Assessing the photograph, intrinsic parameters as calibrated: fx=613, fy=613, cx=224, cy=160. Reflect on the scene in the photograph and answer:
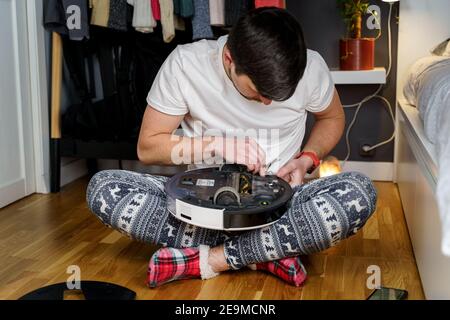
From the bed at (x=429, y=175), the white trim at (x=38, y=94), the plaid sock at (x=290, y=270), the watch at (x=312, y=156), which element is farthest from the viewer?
the white trim at (x=38, y=94)

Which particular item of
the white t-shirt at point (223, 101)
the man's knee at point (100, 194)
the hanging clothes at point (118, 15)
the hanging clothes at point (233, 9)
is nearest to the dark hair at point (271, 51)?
the white t-shirt at point (223, 101)

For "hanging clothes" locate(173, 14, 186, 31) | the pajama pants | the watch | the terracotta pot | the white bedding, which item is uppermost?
"hanging clothes" locate(173, 14, 186, 31)

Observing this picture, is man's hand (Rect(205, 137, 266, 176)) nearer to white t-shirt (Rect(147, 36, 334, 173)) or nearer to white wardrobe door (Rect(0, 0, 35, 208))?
white t-shirt (Rect(147, 36, 334, 173))

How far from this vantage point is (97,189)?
4.43 feet

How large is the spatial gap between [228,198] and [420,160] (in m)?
0.56

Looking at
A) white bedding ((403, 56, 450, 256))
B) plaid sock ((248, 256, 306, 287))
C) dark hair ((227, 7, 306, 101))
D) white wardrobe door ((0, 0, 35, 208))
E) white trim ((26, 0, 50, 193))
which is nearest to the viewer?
white bedding ((403, 56, 450, 256))

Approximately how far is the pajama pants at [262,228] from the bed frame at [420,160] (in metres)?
0.15

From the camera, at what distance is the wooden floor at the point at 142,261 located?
1.31 metres

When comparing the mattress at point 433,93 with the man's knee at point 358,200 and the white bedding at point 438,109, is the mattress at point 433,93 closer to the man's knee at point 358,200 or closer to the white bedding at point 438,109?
the white bedding at point 438,109

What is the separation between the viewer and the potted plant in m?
2.19

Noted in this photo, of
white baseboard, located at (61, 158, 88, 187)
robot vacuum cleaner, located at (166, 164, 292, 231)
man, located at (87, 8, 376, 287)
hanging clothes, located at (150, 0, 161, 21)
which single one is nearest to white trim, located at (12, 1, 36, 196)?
white baseboard, located at (61, 158, 88, 187)

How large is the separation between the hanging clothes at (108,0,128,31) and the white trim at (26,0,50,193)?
0.27m
